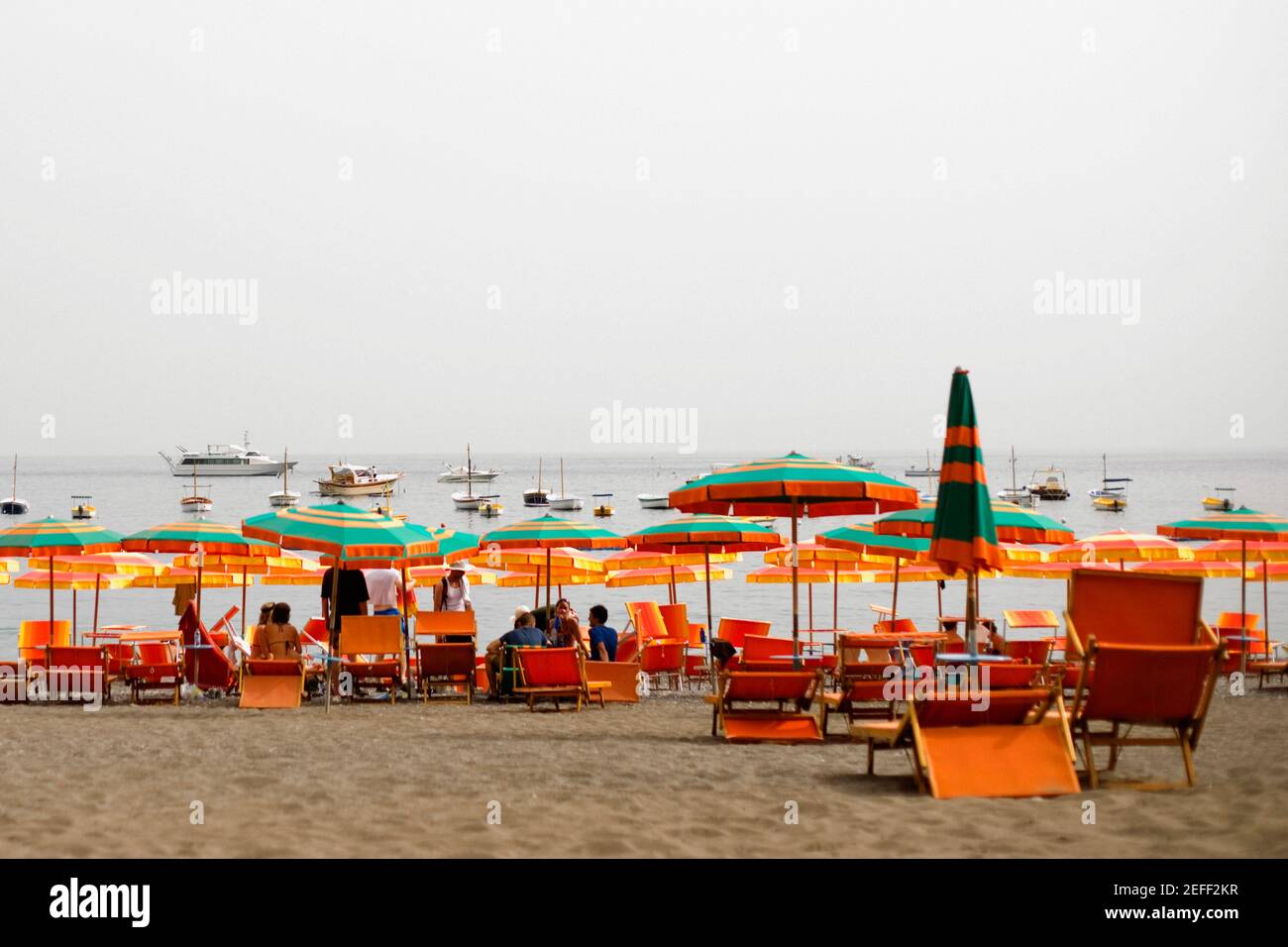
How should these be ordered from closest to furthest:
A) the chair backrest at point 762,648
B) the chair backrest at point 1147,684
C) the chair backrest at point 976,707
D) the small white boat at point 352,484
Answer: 1. the chair backrest at point 1147,684
2. the chair backrest at point 976,707
3. the chair backrest at point 762,648
4. the small white boat at point 352,484

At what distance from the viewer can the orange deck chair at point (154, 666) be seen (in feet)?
40.3

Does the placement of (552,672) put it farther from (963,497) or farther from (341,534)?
(963,497)

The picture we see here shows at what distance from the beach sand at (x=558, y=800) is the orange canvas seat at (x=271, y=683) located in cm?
208

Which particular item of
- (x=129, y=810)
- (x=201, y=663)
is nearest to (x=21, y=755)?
(x=129, y=810)

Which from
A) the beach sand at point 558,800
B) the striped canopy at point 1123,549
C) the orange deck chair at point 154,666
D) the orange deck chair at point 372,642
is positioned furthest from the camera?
the striped canopy at point 1123,549

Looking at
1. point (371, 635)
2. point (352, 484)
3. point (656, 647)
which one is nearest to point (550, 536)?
point (656, 647)

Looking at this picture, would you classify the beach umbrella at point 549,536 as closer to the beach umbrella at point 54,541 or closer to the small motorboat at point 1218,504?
the beach umbrella at point 54,541

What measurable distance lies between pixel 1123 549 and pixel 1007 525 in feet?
11.1

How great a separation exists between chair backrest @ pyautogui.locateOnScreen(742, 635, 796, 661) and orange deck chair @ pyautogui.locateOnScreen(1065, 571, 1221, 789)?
473 cm

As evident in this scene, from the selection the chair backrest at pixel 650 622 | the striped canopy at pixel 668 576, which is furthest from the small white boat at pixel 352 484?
the chair backrest at pixel 650 622

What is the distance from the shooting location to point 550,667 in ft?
36.9

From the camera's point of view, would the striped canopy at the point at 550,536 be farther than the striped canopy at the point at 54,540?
Yes
